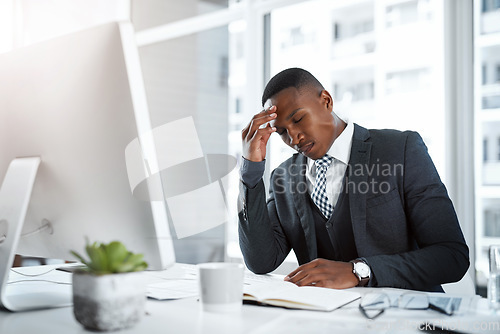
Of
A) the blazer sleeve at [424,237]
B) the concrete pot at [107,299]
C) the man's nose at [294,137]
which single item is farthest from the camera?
the man's nose at [294,137]

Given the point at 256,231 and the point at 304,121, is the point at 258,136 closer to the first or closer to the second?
the point at 304,121

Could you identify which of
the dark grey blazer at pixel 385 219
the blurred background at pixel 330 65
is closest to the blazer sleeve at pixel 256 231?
the dark grey blazer at pixel 385 219

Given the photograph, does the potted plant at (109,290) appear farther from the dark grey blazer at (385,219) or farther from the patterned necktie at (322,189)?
the patterned necktie at (322,189)

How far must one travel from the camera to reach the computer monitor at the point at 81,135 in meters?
0.76

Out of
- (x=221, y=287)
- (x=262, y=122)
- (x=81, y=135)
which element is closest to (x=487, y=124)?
(x=262, y=122)

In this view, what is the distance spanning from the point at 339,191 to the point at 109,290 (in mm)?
1003

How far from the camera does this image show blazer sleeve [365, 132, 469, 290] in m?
1.21

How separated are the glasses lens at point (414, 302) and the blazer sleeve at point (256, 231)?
704 mm

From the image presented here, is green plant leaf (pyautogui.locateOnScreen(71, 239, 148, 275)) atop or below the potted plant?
atop

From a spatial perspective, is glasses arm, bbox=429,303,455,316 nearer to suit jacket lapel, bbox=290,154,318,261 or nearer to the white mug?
the white mug

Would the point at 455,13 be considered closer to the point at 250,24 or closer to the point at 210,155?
the point at 250,24

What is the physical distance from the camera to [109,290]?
64 centimetres

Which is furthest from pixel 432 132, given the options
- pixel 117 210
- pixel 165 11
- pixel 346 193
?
pixel 165 11

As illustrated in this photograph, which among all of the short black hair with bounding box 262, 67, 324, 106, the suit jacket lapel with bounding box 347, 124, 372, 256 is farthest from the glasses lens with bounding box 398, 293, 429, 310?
the short black hair with bounding box 262, 67, 324, 106
